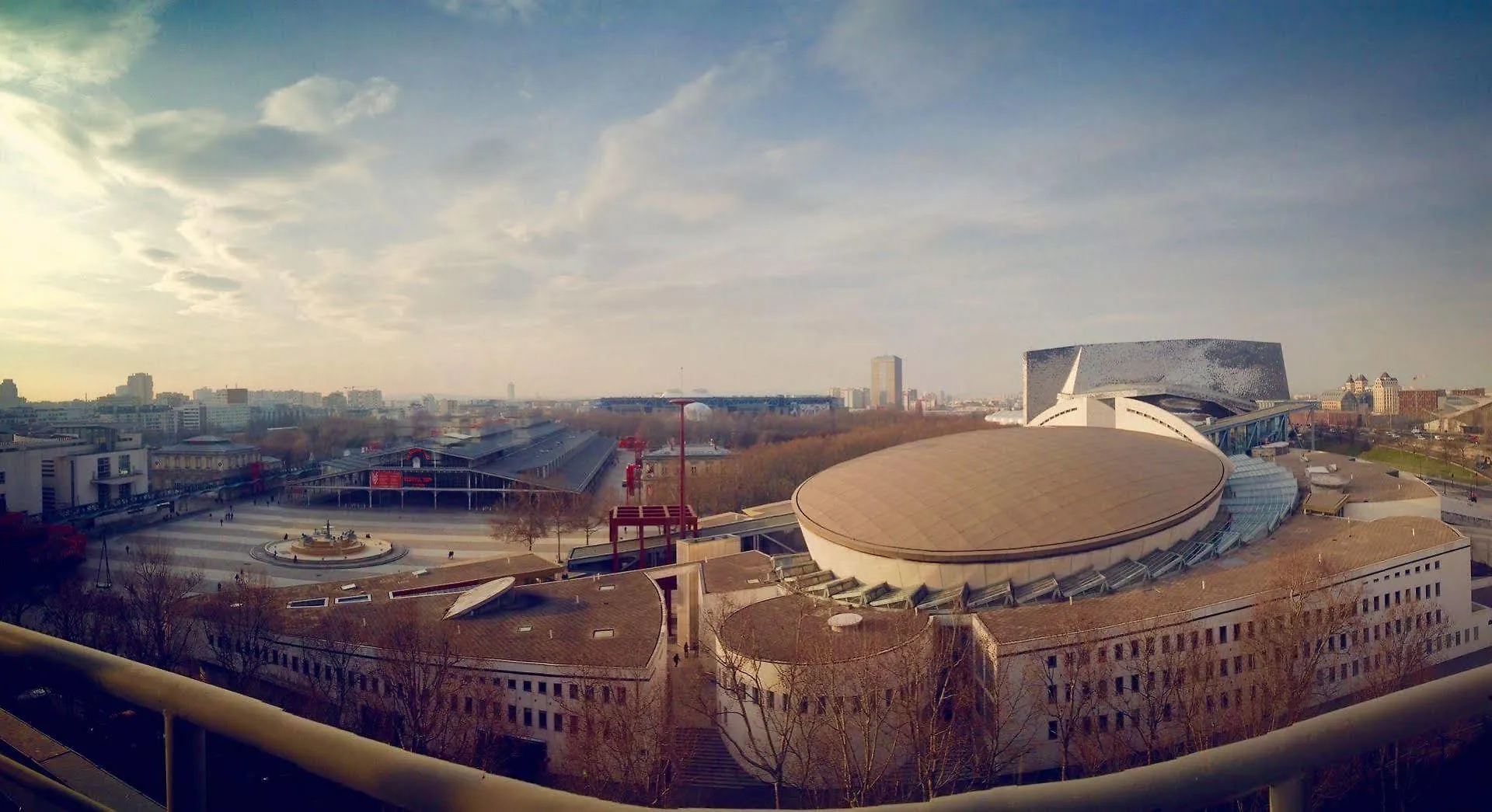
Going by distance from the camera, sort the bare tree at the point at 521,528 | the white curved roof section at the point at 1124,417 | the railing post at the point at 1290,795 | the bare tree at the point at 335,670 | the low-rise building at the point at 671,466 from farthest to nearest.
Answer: the low-rise building at the point at 671,466 → the bare tree at the point at 521,528 → the white curved roof section at the point at 1124,417 → the bare tree at the point at 335,670 → the railing post at the point at 1290,795

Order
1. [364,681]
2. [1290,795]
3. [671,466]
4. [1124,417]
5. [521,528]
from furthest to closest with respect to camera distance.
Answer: [671,466] < [1124,417] < [521,528] < [364,681] < [1290,795]

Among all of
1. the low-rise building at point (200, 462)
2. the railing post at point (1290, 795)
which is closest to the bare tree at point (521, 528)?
the low-rise building at point (200, 462)

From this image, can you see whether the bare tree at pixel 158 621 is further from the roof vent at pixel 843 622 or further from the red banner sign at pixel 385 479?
the red banner sign at pixel 385 479

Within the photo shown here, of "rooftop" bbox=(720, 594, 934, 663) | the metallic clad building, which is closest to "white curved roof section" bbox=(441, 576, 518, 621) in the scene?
"rooftop" bbox=(720, 594, 934, 663)

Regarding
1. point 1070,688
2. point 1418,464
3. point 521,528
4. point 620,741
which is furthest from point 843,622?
point 1418,464

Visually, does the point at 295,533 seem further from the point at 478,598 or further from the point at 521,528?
the point at 478,598

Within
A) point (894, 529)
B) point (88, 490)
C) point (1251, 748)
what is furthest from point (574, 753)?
point (88, 490)
